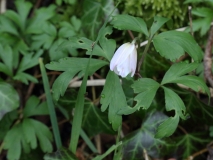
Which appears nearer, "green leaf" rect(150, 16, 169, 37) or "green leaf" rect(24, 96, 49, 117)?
"green leaf" rect(150, 16, 169, 37)

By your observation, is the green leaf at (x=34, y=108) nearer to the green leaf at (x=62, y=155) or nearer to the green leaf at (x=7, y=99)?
the green leaf at (x=7, y=99)

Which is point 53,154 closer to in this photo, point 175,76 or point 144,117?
point 144,117

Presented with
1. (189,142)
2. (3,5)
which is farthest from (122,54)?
(3,5)

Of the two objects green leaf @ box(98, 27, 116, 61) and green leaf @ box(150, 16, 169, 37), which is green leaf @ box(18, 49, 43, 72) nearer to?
green leaf @ box(98, 27, 116, 61)

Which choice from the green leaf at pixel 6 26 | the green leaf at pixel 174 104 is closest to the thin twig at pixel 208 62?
the green leaf at pixel 174 104

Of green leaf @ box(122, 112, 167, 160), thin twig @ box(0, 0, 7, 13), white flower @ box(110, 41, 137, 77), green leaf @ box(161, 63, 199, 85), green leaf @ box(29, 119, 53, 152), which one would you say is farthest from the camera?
thin twig @ box(0, 0, 7, 13)

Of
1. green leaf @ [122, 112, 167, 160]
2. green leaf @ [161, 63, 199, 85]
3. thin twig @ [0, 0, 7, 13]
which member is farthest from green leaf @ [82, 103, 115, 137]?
thin twig @ [0, 0, 7, 13]
